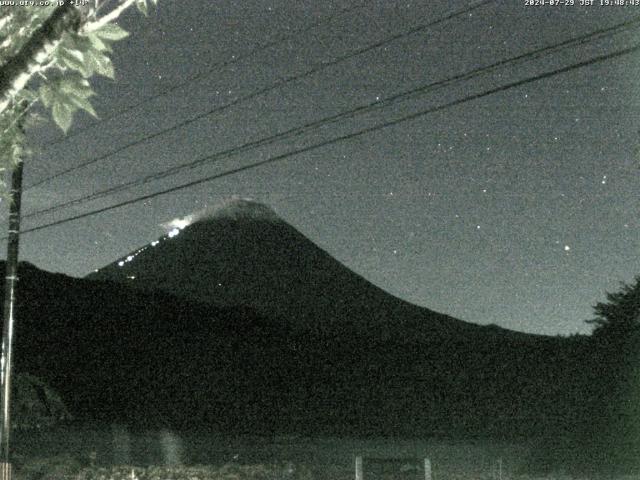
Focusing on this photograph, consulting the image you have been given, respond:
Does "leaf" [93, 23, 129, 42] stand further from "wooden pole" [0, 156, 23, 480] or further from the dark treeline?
the dark treeline

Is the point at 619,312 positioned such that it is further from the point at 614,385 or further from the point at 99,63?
the point at 99,63

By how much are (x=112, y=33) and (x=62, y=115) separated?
0.52 metres

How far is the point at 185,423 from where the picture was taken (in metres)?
42.4

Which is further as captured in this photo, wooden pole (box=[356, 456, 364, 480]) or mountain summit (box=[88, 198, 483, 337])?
mountain summit (box=[88, 198, 483, 337])

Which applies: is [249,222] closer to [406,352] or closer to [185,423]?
A: [406,352]

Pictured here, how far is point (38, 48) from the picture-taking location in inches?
200

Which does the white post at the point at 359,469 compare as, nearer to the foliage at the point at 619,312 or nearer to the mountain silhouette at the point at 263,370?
the mountain silhouette at the point at 263,370

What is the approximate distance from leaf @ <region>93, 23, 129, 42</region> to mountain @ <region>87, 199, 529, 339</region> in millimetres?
115647

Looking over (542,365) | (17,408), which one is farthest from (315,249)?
(17,408)

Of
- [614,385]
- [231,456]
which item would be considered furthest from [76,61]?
[614,385]

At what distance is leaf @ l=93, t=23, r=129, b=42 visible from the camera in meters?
4.97

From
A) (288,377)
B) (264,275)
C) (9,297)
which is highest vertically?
(264,275)

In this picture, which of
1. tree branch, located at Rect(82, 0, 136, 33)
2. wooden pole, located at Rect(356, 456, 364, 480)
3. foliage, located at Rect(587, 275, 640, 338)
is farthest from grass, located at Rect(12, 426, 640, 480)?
foliage, located at Rect(587, 275, 640, 338)

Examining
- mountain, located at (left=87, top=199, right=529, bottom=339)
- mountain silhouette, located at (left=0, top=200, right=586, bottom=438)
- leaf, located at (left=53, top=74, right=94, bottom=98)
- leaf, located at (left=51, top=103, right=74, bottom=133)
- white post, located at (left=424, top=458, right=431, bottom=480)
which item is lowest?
white post, located at (left=424, top=458, right=431, bottom=480)
